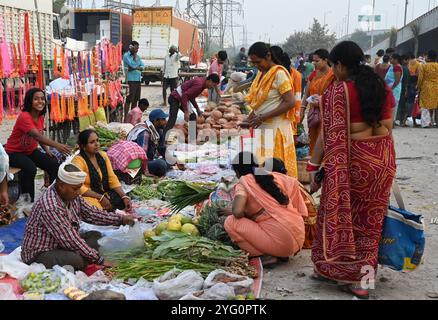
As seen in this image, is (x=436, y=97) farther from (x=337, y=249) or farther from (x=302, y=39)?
(x=302, y=39)

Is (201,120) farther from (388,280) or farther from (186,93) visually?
(388,280)

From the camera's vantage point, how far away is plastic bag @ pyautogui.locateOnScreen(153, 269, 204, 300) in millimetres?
3635

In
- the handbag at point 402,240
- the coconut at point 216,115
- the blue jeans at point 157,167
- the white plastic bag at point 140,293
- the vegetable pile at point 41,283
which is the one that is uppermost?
the coconut at point 216,115

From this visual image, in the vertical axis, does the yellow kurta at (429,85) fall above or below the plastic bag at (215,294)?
above

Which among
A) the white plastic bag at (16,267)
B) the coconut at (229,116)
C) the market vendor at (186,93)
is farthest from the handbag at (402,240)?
the coconut at (229,116)

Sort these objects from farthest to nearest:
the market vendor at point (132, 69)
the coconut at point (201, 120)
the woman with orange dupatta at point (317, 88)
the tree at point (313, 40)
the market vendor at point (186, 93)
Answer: the tree at point (313, 40)
the market vendor at point (132, 69)
the coconut at point (201, 120)
the market vendor at point (186, 93)
the woman with orange dupatta at point (317, 88)

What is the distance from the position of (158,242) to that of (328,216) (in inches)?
57.5

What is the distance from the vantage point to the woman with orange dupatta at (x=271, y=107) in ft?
17.3

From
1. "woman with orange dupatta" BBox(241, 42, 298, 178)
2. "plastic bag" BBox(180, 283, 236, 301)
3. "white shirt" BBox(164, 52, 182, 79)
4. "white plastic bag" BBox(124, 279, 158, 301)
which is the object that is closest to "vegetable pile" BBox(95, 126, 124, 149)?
"woman with orange dupatta" BBox(241, 42, 298, 178)

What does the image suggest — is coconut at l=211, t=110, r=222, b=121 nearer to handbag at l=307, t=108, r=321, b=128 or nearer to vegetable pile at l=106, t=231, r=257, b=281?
handbag at l=307, t=108, r=321, b=128

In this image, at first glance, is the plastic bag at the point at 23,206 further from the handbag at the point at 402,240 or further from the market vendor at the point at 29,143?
the handbag at the point at 402,240

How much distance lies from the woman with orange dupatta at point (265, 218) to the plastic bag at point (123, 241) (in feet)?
2.45

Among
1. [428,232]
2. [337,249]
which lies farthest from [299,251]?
[428,232]
